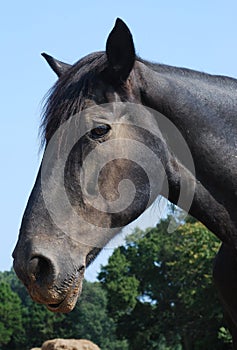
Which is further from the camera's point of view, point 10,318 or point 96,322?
point 96,322

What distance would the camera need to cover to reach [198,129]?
509 cm

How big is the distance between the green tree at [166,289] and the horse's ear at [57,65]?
43624mm

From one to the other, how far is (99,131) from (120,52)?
58cm

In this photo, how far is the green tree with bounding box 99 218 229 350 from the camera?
4997 cm

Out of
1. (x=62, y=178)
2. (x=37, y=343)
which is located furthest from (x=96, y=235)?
(x=37, y=343)

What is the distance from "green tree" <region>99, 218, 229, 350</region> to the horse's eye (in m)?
44.5

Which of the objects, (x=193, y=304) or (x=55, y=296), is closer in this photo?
(x=55, y=296)

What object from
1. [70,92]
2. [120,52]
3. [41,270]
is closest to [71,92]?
[70,92]

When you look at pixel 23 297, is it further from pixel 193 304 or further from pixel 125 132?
pixel 125 132

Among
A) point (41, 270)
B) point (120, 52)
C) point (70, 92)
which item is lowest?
point (41, 270)

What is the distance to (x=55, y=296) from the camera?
4402 millimetres

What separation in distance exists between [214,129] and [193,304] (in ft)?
159

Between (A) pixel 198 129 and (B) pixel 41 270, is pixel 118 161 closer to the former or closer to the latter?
(A) pixel 198 129

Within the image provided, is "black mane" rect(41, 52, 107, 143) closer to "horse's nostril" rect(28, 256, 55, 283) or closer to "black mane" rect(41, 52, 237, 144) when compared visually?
"black mane" rect(41, 52, 237, 144)
